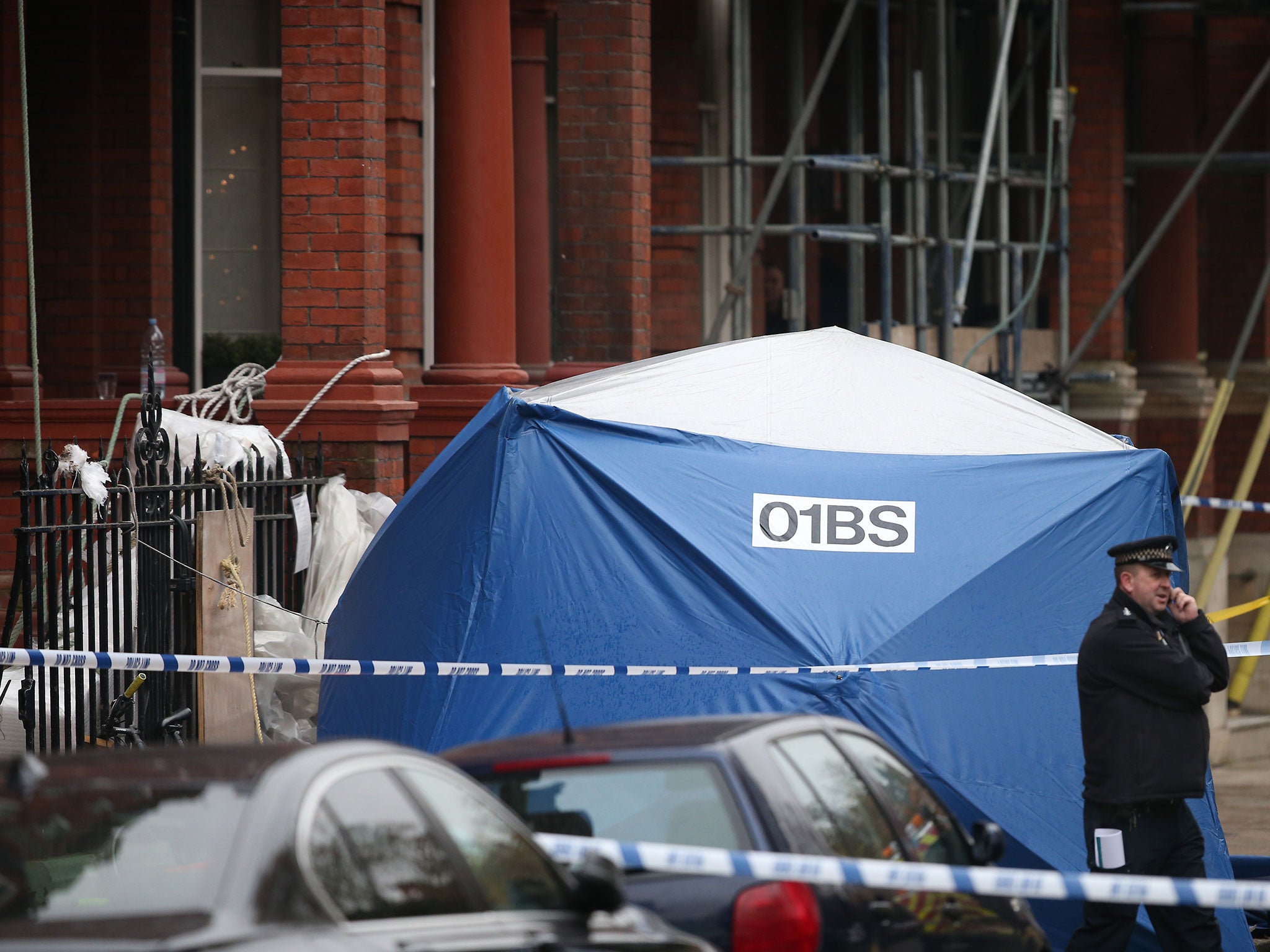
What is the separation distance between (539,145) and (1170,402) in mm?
7004

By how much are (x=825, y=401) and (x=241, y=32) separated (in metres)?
6.25

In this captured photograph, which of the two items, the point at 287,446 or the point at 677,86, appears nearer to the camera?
the point at 287,446

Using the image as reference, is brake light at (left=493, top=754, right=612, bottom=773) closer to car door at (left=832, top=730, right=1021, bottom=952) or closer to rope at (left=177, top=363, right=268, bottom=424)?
car door at (left=832, top=730, right=1021, bottom=952)

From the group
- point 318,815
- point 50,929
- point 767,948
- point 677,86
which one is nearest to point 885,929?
point 767,948

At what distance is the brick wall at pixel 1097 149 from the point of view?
17.2 metres

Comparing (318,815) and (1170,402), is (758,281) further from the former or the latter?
(318,815)

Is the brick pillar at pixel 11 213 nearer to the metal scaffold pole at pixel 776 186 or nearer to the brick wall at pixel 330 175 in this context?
the brick wall at pixel 330 175

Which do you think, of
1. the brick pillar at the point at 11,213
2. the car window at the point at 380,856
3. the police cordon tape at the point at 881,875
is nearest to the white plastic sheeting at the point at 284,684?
the brick pillar at the point at 11,213

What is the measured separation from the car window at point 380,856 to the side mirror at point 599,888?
0.28m

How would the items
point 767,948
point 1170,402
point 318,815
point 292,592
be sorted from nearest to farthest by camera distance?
point 318,815, point 767,948, point 292,592, point 1170,402

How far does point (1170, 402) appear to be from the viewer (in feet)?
59.9

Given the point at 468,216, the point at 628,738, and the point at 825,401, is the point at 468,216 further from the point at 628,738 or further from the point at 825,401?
the point at 628,738

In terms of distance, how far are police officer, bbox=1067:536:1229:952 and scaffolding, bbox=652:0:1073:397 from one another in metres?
6.31

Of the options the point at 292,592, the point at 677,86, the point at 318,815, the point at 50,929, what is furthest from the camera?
the point at 677,86
